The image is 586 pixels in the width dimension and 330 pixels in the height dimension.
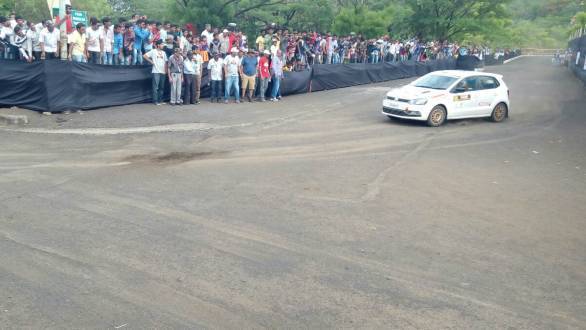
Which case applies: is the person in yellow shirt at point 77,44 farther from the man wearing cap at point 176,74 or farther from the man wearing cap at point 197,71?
the man wearing cap at point 197,71

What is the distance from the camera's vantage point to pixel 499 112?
18.6 m

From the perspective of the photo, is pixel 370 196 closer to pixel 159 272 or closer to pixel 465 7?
pixel 159 272

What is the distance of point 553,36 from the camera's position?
430 ft

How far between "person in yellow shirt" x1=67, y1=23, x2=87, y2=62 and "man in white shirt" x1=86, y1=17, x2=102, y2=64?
300 mm

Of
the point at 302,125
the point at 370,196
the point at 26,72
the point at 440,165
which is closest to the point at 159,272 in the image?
the point at 370,196

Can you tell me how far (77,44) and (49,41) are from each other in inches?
34.4

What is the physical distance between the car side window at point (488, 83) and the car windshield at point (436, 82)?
45.0 inches

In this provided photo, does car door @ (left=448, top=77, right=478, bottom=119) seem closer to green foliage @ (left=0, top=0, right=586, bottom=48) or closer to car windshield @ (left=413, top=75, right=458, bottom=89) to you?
car windshield @ (left=413, top=75, right=458, bottom=89)

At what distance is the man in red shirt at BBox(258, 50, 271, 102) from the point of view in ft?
68.8

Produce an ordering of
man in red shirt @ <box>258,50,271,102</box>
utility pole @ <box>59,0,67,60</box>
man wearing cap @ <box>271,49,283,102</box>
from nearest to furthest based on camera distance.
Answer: utility pole @ <box>59,0,67,60</box> < man in red shirt @ <box>258,50,271,102</box> < man wearing cap @ <box>271,49,283,102</box>

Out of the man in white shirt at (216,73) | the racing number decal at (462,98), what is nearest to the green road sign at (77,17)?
the man in white shirt at (216,73)

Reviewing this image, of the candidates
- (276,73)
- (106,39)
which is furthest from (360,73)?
(106,39)

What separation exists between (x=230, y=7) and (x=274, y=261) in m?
37.3

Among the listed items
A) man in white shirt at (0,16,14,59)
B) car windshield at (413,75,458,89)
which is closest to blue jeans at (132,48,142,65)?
man in white shirt at (0,16,14,59)
